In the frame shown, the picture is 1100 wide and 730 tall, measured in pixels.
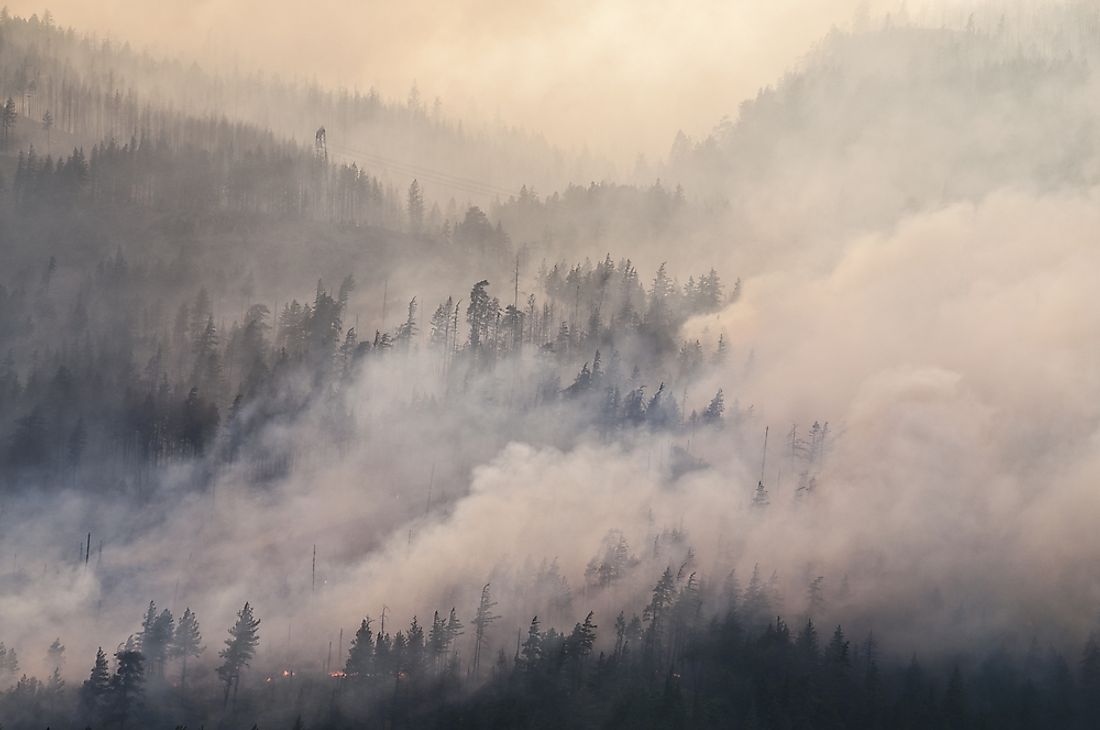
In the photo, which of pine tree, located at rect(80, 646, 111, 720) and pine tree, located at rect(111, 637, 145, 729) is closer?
pine tree, located at rect(111, 637, 145, 729)

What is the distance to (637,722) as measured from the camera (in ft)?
A: 649

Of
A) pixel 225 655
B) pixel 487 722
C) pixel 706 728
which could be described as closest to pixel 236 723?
pixel 225 655

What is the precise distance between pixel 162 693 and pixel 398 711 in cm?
3928

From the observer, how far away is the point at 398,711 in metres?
199

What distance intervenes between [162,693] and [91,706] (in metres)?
11.6

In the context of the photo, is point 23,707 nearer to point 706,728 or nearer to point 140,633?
point 140,633

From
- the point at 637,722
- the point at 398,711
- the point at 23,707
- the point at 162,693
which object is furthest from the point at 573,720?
the point at 23,707

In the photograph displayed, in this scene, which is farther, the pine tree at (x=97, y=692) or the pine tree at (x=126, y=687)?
the pine tree at (x=97, y=692)

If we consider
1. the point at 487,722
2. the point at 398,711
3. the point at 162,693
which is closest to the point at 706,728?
the point at 487,722

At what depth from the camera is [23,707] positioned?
191m

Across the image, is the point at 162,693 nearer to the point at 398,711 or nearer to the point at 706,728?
the point at 398,711

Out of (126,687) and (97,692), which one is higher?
(126,687)

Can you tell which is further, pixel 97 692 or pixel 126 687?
pixel 97 692

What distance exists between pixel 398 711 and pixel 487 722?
1518 centimetres
